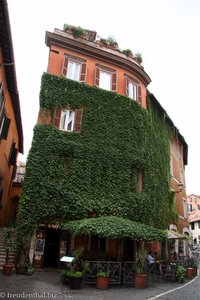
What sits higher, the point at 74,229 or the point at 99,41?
the point at 99,41

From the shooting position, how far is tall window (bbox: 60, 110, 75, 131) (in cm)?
1505

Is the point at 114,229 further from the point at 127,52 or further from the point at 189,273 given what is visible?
the point at 127,52

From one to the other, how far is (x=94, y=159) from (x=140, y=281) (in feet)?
22.6

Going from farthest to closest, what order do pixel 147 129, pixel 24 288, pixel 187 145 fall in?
pixel 187 145 < pixel 147 129 < pixel 24 288

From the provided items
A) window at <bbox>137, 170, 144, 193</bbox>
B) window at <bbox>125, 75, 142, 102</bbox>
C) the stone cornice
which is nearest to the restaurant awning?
Result: window at <bbox>137, 170, 144, 193</bbox>

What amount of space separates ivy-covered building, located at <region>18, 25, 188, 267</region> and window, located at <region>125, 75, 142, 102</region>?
0.08 m

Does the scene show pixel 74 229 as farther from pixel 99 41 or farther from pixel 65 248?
pixel 99 41

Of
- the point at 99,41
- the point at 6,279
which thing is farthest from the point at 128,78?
the point at 6,279

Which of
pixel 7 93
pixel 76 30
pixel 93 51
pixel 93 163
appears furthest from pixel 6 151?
pixel 76 30

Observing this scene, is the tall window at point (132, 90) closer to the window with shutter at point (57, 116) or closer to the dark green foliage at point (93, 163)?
the dark green foliage at point (93, 163)

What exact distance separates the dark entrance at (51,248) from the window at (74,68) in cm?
990

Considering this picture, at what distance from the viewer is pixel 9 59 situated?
34.0 ft

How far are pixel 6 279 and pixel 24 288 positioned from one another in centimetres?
153

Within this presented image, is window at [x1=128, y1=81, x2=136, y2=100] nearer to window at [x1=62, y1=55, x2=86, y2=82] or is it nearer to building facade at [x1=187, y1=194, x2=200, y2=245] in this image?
window at [x1=62, y1=55, x2=86, y2=82]
